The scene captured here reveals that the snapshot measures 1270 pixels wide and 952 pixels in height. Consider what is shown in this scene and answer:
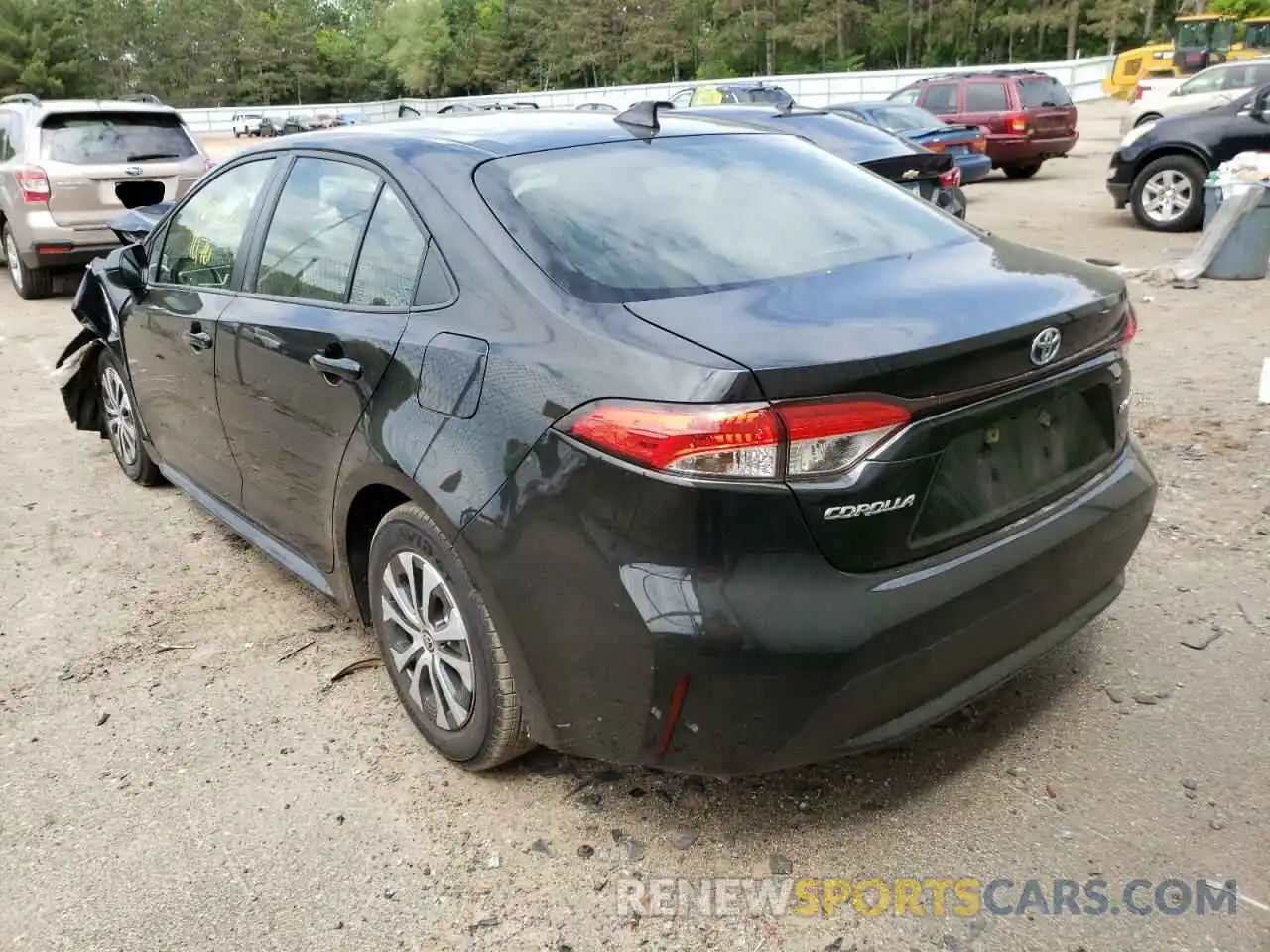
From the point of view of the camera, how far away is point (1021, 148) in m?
17.5

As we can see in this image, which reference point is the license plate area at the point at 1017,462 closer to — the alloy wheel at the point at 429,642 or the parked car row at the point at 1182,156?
the alloy wheel at the point at 429,642

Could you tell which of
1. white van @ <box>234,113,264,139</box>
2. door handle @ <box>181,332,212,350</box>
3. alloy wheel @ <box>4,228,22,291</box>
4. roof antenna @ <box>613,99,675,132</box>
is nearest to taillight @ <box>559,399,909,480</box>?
roof antenna @ <box>613,99,675,132</box>

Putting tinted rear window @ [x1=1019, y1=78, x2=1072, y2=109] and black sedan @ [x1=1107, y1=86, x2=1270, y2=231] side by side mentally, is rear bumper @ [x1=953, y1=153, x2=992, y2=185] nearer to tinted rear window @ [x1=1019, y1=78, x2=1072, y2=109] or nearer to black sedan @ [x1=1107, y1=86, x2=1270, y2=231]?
black sedan @ [x1=1107, y1=86, x2=1270, y2=231]

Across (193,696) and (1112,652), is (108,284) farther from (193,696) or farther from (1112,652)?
(1112,652)

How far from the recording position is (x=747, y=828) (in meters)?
2.68

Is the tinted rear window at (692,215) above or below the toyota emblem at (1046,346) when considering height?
above

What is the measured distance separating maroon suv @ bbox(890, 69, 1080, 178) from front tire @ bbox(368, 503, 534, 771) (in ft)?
55.3

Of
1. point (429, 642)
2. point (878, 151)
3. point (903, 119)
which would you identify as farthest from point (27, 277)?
point (903, 119)

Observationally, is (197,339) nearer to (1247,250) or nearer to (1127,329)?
(1127,329)

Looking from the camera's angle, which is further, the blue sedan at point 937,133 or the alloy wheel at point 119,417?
the blue sedan at point 937,133

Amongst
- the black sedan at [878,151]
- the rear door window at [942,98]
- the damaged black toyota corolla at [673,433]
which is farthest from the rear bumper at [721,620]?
the rear door window at [942,98]

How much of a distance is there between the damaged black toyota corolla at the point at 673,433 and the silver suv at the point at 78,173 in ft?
24.8

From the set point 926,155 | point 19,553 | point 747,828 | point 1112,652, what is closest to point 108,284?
point 19,553

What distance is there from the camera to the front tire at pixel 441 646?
264cm
